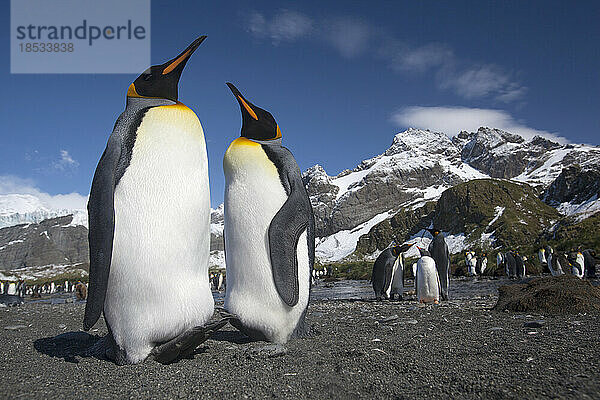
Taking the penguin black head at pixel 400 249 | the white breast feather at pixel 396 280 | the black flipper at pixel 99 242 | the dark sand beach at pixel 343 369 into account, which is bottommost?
the white breast feather at pixel 396 280

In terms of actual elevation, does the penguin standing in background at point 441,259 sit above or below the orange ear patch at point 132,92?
below

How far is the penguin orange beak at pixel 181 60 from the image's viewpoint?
3523 millimetres

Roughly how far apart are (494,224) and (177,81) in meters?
59.1

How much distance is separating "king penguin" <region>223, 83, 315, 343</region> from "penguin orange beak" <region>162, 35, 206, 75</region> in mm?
805

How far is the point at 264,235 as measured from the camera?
394cm

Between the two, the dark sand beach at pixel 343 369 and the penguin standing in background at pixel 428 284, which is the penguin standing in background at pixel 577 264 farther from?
the dark sand beach at pixel 343 369

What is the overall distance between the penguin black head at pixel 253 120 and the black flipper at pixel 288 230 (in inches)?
8.0

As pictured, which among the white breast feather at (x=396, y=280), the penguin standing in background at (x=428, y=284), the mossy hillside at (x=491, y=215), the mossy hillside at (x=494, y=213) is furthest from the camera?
the mossy hillside at (x=494, y=213)

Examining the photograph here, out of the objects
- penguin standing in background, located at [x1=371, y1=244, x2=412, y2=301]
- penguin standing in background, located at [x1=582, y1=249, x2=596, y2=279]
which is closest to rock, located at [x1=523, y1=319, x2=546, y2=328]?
penguin standing in background, located at [x1=371, y1=244, x2=412, y2=301]

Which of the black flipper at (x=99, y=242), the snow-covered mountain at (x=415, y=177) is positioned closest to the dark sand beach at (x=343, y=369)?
the black flipper at (x=99, y=242)

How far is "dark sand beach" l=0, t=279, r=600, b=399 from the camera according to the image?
2357 millimetres

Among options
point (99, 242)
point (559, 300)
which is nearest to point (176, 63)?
point (99, 242)

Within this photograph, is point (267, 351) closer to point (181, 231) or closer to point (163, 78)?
point (181, 231)

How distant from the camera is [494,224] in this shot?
5634 centimetres
